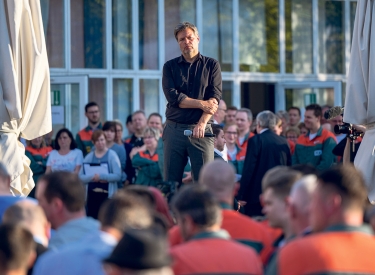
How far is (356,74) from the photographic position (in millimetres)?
8305

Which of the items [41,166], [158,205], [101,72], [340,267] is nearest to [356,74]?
[158,205]

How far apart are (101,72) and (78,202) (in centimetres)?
1232

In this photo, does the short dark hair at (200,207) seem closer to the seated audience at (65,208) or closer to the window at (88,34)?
the seated audience at (65,208)

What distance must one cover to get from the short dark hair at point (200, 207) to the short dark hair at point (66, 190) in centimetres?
71

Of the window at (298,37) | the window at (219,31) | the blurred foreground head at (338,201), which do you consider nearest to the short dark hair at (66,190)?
the blurred foreground head at (338,201)

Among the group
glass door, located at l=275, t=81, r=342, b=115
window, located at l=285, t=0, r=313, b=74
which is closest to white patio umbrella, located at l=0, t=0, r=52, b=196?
glass door, located at l=275, t=81, r=342, b=115

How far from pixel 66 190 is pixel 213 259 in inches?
46.8

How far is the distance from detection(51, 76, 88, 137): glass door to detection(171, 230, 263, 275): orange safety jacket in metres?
11.3

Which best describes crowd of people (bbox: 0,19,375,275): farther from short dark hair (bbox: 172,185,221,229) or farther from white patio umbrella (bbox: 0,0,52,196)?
white patio umbrella (bbox: 0,0,52,196)

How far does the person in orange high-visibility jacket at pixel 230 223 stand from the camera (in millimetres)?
5027

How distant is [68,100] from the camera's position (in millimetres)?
15469

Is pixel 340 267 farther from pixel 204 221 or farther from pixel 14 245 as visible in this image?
pixel 14 245

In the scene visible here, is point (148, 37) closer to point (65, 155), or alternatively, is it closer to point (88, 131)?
point (88, 131)

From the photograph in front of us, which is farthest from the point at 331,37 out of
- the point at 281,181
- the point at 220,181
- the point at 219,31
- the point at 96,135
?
the point at 281,181
